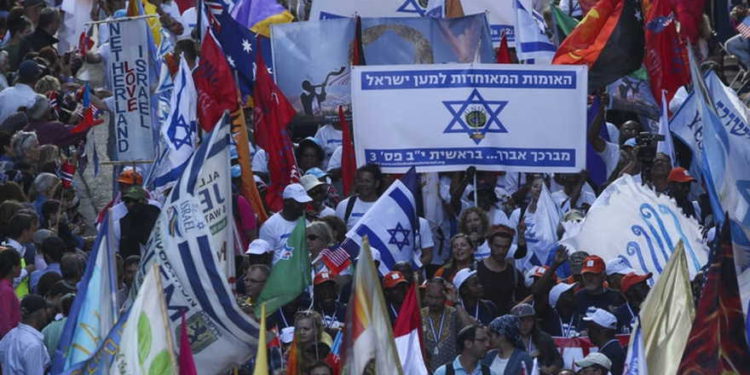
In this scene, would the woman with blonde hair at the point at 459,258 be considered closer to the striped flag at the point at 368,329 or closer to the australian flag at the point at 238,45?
the striped flag at the point at 368,329

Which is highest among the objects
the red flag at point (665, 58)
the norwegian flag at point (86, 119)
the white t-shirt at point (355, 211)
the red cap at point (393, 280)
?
the red flag at point (665, 58)

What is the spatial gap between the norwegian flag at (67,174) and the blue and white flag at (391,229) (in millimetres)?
3335

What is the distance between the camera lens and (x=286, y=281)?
18.9 metres

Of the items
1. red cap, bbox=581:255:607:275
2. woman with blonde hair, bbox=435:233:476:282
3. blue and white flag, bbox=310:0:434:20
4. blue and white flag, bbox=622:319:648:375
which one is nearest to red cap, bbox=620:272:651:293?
red cap, bbox=581:255:607:275

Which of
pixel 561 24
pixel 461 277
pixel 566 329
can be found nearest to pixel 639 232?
pixel 566 329

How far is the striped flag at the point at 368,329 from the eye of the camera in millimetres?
16422

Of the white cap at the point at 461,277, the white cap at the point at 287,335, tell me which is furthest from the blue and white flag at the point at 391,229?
the white cap at the point at 287,335

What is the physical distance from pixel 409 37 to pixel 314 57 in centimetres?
85

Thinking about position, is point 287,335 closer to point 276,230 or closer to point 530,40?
point 276,230

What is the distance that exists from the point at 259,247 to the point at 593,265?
242cm

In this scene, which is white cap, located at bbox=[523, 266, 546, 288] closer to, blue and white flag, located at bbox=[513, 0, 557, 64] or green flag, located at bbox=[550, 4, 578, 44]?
blue and white flag, located at bbox=[513, 0, 557, 64]

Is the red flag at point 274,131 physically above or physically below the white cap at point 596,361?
above

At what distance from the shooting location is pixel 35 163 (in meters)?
21.6

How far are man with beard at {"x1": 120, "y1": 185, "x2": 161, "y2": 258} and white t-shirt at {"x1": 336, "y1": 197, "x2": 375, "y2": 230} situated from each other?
139cm
